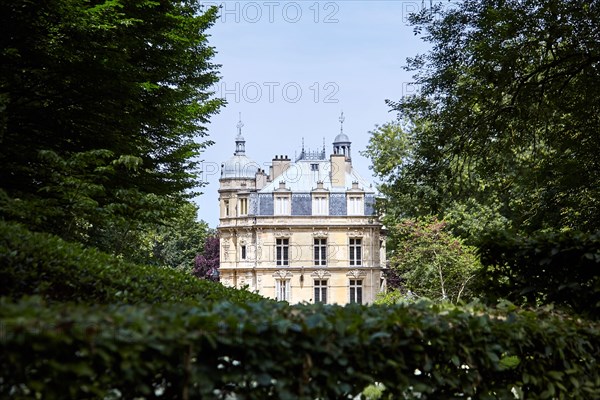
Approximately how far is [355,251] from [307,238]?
3.19 meters

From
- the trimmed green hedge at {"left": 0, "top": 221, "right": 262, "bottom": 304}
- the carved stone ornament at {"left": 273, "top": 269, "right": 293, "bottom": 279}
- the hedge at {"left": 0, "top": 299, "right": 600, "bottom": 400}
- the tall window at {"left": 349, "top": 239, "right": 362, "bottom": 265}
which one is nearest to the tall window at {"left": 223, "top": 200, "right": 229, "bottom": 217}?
the carved stone ornament at {"left": 273, "top": 269, "right": 293, "bottom": 279}

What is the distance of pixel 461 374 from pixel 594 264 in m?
2.13

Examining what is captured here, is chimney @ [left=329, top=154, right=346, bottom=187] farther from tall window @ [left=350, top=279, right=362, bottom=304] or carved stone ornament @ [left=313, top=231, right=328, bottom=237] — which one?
tall window @ [left=350, top=279, right=362, bottom=304]

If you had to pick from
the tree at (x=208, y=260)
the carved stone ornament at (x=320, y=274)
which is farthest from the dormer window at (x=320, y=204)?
the tree at (x=208, y=260)

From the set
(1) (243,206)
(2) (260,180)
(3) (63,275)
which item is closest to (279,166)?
(2) (260,180)

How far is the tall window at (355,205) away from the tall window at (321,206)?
1499 millimetres

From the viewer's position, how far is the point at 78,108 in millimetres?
12750

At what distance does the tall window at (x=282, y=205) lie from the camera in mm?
46938

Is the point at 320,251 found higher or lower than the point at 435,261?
higher

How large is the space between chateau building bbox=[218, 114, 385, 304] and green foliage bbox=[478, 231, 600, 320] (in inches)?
1512

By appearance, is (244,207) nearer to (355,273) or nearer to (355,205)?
(355,205)

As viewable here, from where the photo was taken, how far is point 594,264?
18.5 ft

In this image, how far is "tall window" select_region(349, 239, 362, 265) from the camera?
45406mm

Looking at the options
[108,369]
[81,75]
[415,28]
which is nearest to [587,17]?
[415,28]
